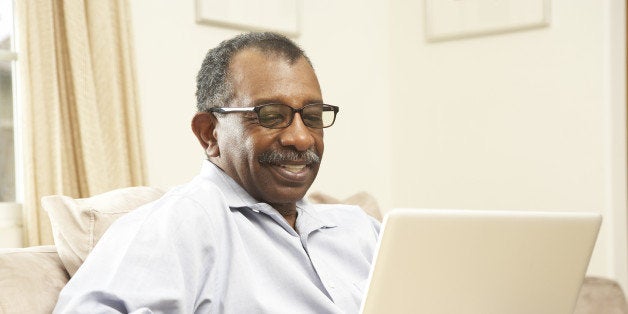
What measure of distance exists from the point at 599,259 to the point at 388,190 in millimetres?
914

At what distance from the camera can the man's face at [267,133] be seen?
143 centimetres

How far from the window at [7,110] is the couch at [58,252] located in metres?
0.92

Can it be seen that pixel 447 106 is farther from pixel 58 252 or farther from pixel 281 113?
A: pixel 58 252

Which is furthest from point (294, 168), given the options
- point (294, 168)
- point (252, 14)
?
point (252, 14)

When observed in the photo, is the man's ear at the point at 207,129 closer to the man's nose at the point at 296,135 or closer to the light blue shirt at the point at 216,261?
the light blue shirt at the point at 216,261

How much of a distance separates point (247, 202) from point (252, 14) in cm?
159

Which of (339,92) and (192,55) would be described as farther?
(339,92)

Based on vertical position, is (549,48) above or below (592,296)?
above

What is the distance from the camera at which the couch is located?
1.23 metres

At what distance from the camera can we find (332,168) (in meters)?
3.20

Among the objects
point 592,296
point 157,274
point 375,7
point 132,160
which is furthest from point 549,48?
point 157,274

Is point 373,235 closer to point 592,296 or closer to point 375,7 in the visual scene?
point 592,296

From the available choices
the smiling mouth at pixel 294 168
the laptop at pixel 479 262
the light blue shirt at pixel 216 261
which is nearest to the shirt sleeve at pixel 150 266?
the light blue shirt at pixel 216 261

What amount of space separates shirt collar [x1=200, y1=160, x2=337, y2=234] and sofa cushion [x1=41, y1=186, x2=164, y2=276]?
0.62 ft
